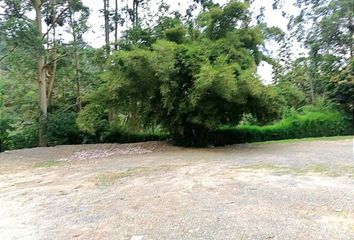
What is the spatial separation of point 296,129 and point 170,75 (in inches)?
243

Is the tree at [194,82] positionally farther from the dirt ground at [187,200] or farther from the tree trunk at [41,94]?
the tree trunk at [41,94]

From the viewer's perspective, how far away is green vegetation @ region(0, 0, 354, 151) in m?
10.2

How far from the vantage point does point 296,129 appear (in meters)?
13.9

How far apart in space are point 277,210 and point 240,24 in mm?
8811

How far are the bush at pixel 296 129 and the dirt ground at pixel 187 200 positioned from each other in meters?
5.15

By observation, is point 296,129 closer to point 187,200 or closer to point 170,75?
point 170,75

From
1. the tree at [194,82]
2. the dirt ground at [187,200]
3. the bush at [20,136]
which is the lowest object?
the dirt ground at [187,200]

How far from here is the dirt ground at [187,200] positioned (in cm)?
330

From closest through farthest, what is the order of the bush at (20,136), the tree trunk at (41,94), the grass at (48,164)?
the grass at (48,164) → the tree trunk at (41,94) → the bush at (20,136)

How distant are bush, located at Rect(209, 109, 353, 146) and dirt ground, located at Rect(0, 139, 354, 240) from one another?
5.15 meters

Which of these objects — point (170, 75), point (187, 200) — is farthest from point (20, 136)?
point (187, 200)

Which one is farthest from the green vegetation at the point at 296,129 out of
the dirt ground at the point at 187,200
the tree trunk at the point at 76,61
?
the tree trunk at the point at 76,61

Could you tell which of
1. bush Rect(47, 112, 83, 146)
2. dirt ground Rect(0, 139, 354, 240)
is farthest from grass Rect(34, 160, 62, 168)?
bush Rect(47, 112, 83, 146)

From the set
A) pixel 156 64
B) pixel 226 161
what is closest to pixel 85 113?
pixel 156 64
